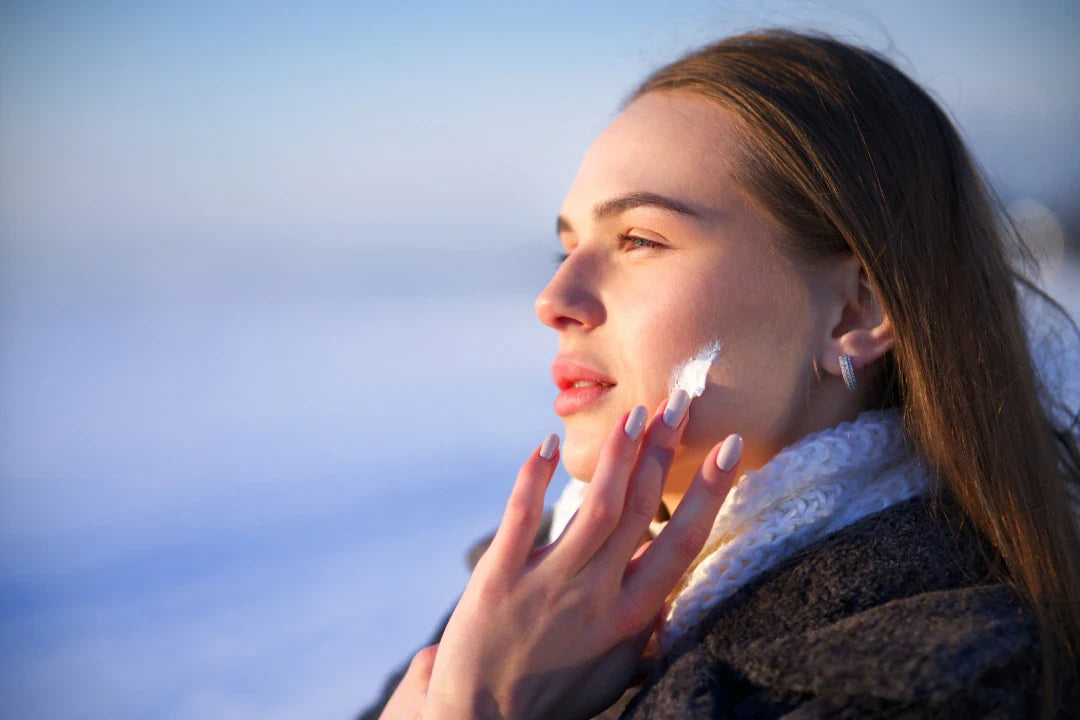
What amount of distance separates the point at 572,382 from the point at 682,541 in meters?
0.39

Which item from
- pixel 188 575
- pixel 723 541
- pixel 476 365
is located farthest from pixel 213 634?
pixel 723 541

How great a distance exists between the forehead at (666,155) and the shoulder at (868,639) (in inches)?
26.1

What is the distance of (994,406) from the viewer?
57.0 inches

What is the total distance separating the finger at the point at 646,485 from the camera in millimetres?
1365

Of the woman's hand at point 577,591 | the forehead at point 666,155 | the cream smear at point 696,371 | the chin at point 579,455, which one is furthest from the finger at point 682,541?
the forehead at point 666,155

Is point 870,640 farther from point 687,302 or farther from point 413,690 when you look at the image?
point 413,690

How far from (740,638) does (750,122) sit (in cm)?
94

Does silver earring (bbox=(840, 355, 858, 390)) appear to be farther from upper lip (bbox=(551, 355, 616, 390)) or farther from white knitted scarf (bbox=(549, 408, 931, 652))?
upper lip (bbox=(551, 355, 616, 390))

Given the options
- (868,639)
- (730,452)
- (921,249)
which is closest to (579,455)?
(730,452)

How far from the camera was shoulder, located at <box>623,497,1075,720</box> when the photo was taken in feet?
3.27

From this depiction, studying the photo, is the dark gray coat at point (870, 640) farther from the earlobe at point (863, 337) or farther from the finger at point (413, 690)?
the finger at point (413, 690)

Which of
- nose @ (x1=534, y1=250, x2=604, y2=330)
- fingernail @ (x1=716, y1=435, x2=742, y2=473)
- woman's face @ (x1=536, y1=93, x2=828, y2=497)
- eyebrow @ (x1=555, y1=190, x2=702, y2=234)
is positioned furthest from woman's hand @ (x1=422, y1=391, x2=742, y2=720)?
eyebrow @ (x1=555, y1=190, x2=702, y2=234)

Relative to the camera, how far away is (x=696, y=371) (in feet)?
4.74

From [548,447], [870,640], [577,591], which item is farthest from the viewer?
[548,447]
